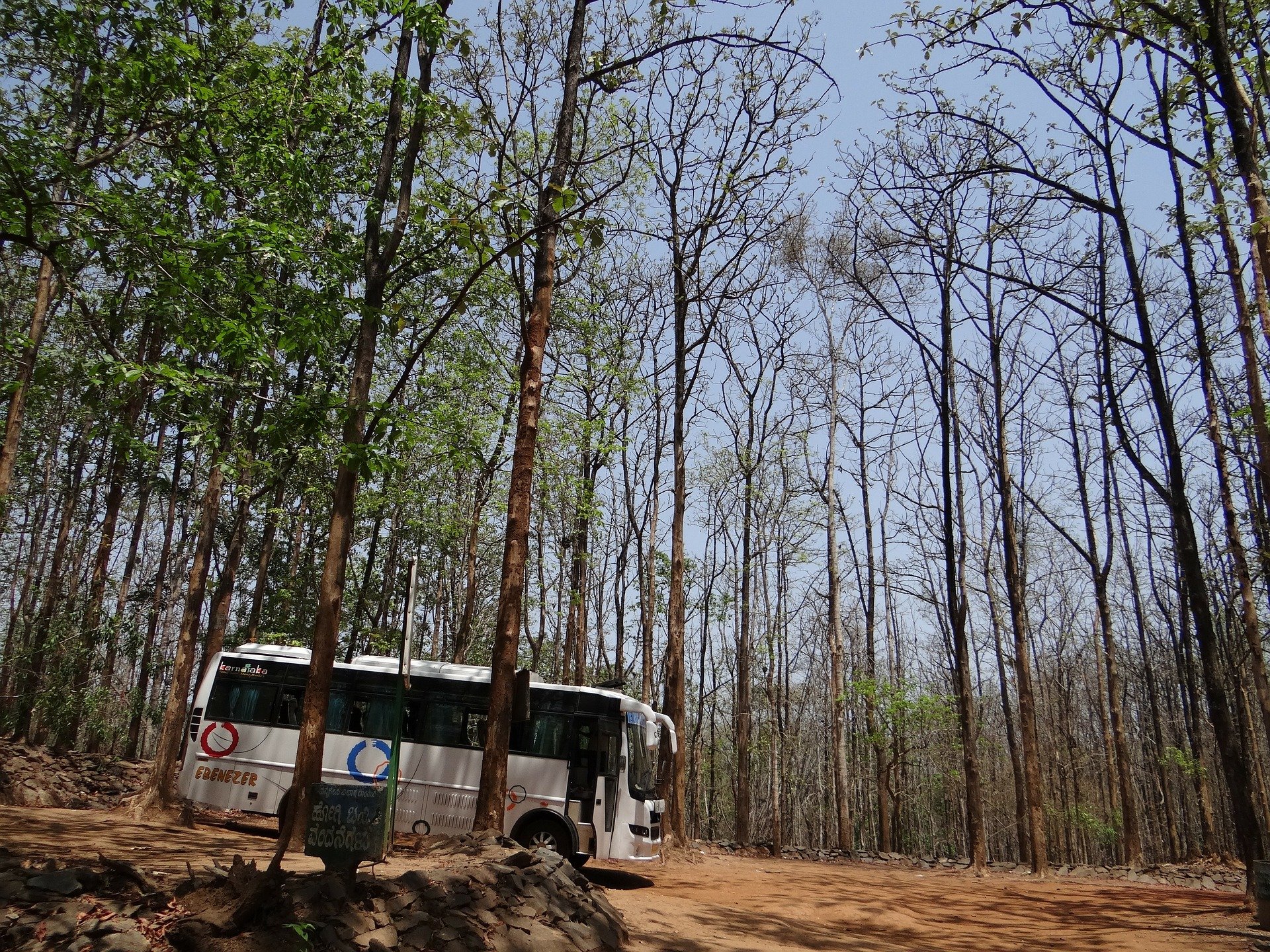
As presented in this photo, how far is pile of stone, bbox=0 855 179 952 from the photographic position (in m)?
4.11

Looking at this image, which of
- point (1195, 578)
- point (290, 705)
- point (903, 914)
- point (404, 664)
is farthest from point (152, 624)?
point (1195, 578)

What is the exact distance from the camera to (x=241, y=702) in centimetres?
1315

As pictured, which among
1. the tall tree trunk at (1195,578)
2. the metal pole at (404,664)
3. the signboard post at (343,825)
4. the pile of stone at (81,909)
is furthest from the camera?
the tall tree trunk at (1195,578)

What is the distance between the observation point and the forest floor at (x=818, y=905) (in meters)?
7.63

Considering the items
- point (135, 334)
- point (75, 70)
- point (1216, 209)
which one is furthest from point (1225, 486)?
point (135, 334)

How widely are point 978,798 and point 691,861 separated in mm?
5896

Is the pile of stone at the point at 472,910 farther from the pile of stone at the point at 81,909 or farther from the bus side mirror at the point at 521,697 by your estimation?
the bus side mirror at the point at 521,697

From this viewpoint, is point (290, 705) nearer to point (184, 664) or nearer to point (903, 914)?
point (184, 664)

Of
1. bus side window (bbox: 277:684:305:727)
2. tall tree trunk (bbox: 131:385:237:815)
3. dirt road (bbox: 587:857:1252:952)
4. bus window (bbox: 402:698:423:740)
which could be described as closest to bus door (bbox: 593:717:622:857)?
dirt road (bbox: 587:857:1252:952)

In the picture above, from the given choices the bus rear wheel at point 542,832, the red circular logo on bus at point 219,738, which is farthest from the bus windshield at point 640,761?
the red circular logo on bus at point 219,738

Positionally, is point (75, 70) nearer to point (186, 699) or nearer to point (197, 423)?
point (197, 423)

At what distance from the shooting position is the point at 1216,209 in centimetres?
832

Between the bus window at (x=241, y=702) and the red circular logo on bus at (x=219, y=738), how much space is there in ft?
0.34

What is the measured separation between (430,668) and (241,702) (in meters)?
3.41
